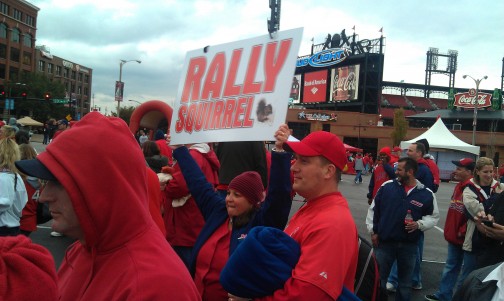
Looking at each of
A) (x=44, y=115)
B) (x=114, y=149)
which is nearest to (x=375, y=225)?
(x=114, y=149)

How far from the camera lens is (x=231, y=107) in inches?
130

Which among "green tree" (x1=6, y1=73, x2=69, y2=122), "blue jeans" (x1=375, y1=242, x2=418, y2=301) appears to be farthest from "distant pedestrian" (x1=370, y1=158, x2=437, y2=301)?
"green tree" (x1=6, y1=73, x2=69, y2=122)

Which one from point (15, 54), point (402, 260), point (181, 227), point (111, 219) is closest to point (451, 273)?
point (402, 260)

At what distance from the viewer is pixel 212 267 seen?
3057 mm

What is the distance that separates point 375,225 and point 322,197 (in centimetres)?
341

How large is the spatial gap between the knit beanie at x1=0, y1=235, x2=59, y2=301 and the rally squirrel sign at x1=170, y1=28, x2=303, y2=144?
179 cm

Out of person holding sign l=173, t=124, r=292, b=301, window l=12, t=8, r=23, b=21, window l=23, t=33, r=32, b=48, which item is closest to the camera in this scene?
person holding sign l=173, t=124, r=292, b=301

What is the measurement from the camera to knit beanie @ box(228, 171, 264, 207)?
3.24m

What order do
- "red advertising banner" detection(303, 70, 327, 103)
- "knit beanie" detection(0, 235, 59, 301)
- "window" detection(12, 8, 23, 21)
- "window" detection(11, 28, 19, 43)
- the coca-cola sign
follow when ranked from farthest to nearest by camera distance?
"window" detection(12, 8, 23, 21)
"window" detection(11, 28, 19, 43)
"red advertising banner" detection(303, 70, 327, 103)
the coca-cola sign
"knit beanie" detection(0, 235, 59, 301)

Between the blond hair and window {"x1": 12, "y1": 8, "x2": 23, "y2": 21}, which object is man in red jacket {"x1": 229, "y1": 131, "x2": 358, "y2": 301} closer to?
the blond hair

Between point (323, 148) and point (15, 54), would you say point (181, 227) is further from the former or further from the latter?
point (15, 54)

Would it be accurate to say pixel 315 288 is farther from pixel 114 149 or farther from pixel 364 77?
pixel 364 77

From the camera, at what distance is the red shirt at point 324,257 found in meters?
1.90

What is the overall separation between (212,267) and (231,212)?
0.42 m
